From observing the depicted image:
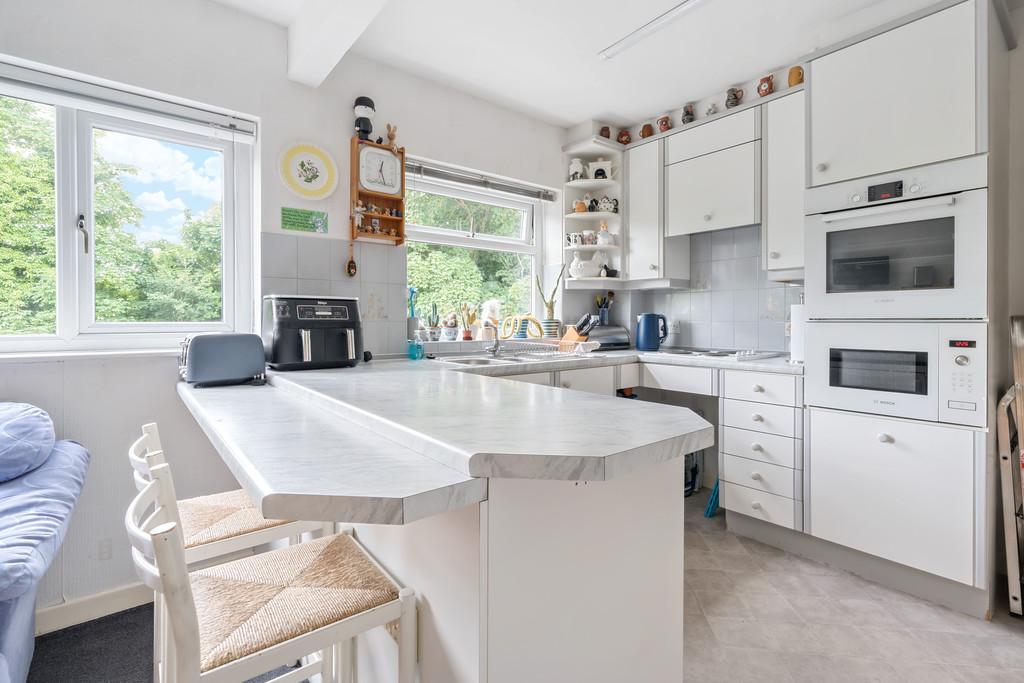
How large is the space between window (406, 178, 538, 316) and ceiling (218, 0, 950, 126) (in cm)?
66

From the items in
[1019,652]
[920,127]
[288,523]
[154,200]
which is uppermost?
[920,127]

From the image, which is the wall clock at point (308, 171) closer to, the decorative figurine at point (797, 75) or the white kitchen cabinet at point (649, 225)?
the white kitchen cabinet at point (649, 225)

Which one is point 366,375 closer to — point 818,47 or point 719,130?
point 719,130

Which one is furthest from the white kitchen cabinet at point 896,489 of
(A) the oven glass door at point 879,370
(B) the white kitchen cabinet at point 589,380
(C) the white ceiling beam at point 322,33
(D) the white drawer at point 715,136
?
(C) the white ceiling beam at point 322,33

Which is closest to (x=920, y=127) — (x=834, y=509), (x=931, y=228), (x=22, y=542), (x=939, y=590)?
(x=931, y=228)

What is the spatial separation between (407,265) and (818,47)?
245 centimetres

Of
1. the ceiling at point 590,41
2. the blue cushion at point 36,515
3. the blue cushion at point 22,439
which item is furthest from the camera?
the ceiling at point 590,41

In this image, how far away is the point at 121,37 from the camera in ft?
6.45

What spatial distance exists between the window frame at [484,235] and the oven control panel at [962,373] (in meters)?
2.35

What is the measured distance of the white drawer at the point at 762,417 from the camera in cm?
241

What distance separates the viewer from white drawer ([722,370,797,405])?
7.93 feet

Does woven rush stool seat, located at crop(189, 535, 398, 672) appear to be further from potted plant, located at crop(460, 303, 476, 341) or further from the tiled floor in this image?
potted plant, located at crop(460, 303, 476, 341)

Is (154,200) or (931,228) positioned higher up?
(154,200)

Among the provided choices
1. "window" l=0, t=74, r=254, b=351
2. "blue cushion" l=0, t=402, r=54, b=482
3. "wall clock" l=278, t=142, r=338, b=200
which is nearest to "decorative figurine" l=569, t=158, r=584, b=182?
"wall clock" l=278, t=142, r=338, b=200
